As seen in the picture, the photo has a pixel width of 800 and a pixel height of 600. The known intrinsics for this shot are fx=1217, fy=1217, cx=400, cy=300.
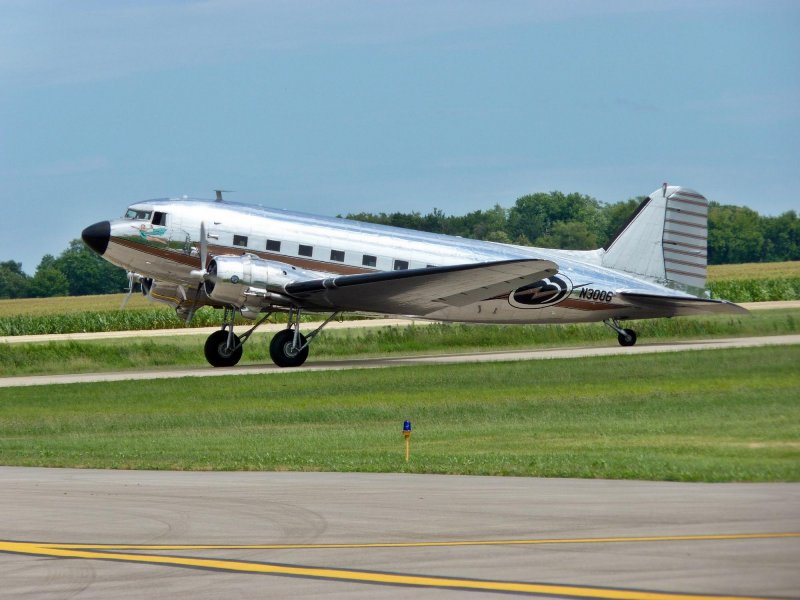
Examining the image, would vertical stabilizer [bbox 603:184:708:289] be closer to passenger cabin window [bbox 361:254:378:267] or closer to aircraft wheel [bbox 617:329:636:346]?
aircraft wheel [bbox 617:329:636:346]

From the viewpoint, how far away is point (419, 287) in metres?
32.7

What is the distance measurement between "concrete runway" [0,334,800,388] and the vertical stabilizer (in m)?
2.27

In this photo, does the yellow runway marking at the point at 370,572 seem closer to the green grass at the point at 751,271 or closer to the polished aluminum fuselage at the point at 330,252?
the polished aluminum fuselage at the point at 330,252

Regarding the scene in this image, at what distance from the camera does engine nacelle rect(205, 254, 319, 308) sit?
32219mm

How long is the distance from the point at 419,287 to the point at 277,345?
4527 millimetres

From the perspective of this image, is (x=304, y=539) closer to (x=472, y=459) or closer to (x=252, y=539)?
(x=252, y=539)

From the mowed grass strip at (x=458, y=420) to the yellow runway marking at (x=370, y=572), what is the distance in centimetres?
438

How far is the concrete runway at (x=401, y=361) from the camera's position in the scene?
33.3 meters

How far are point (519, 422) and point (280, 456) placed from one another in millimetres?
5685

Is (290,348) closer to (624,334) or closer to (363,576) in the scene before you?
(624,334)

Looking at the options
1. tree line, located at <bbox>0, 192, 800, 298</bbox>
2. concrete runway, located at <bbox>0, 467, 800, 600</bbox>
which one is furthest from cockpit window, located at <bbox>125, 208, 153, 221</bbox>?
tree line, located at <bbox>0, 192, 800, 298</bbox>

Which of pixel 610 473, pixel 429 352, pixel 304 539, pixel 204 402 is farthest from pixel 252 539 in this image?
pixel 429 352

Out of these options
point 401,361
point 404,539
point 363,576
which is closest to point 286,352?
point 401,361

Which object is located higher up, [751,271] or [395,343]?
[751,271]
